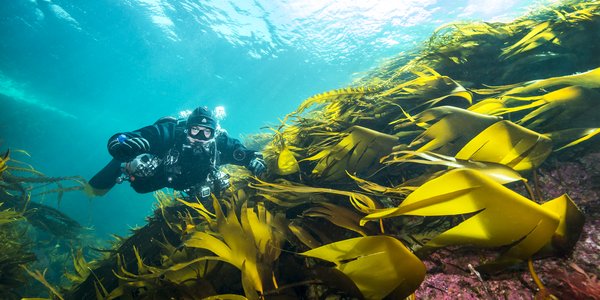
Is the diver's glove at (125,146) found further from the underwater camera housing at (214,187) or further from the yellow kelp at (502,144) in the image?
the yellow kelp at (502,144)

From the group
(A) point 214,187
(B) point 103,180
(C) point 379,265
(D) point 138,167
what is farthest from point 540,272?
(B) point 103,180

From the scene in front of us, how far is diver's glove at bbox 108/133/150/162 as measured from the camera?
315 centimetres

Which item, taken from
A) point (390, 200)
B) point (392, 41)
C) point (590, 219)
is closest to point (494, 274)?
point (590, 219)

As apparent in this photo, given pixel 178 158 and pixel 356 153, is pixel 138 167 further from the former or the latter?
pixel 356 153

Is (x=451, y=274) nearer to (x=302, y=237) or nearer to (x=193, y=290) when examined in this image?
(x=302, y=237)

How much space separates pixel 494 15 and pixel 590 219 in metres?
26.8

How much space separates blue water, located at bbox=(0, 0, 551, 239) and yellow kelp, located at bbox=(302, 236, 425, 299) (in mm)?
12550

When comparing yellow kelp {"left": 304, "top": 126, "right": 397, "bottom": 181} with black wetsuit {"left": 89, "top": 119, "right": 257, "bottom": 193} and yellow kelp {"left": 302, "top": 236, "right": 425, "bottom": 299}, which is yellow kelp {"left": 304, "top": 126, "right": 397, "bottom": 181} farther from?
black wetsuit {"left": 89, "top": 119, "right": 257, "bottom": 193}

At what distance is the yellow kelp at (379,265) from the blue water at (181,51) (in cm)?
1255

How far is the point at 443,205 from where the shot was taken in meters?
0.69

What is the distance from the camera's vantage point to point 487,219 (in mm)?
684

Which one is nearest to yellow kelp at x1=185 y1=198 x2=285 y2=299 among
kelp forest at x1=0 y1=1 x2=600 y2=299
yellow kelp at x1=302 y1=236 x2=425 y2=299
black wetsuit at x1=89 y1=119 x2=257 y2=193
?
kelp forest at x1=0 y1=1 x2=600 y2=299

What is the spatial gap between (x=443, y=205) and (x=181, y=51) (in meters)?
29.8

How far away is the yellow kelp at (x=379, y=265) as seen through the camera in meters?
0.72
